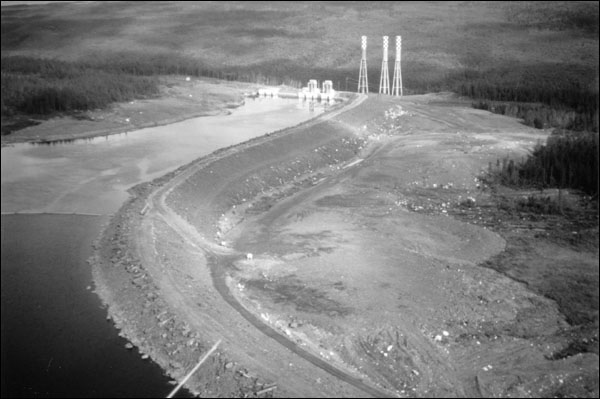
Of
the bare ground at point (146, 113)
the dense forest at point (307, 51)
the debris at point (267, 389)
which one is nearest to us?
the debris at point (267, 389)

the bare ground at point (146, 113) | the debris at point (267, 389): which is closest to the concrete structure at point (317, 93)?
the bare ground at point (146, 113)

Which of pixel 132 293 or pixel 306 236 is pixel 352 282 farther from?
pixel 132 293

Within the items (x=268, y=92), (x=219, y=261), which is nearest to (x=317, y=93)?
(x=268, y=92)

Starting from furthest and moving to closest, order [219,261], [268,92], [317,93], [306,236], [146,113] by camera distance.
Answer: [268,92]
[317,93]
[146,113]
[306,236]
[219,261]

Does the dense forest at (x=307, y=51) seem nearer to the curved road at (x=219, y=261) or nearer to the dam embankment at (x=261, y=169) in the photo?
the dam embankment at (x=261, y=169)

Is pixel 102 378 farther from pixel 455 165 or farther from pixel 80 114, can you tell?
pixel 80 114

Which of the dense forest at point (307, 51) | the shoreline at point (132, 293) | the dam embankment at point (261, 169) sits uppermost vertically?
the dense forest at point (307, 51)

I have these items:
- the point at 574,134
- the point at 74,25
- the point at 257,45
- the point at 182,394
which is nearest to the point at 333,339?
the point at 182,394

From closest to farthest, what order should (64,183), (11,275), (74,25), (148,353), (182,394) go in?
(182,394) < (148,353) < (11,275) < (64,183) < (74,25)

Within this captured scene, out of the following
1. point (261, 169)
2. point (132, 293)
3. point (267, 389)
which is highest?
point (261, 169)
